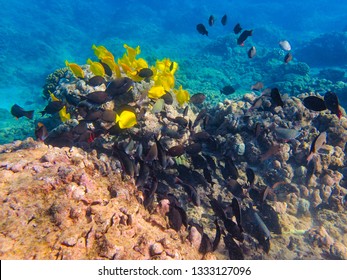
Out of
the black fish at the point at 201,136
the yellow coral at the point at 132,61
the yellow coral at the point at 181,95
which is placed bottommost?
the black fish at the point at 201,136

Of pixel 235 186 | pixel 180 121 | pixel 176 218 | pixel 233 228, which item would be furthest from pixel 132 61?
pixel 233 228

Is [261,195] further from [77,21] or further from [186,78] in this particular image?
[77,21]

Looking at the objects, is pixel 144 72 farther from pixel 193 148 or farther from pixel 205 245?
pixel 205 245

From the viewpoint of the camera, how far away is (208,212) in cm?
459

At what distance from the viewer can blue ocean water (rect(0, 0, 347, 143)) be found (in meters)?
21.0

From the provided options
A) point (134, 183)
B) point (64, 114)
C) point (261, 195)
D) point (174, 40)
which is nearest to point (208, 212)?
point (261, 195)

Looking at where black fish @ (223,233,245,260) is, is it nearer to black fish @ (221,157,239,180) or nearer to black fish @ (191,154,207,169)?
black fish @ (221,157,239,180)

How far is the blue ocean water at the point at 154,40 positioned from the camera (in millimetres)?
21016

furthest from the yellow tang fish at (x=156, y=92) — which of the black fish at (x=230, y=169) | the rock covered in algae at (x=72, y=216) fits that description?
the rock covered in algae at (x=72, y=216)

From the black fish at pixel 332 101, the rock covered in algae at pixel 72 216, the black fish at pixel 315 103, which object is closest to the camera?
the rock covered in algae at pixel 72 216

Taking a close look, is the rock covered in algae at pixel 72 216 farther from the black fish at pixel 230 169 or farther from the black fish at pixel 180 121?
the black fish at pixel 180 121

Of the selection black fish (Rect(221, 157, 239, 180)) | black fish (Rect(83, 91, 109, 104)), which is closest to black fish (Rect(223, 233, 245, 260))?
black fish (Rect(221, 157, 239, 180))

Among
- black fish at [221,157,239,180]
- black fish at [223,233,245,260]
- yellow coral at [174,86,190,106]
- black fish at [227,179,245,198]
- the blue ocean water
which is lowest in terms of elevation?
black fish at [223,233,245,260]

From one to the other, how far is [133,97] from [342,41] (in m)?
32.0
